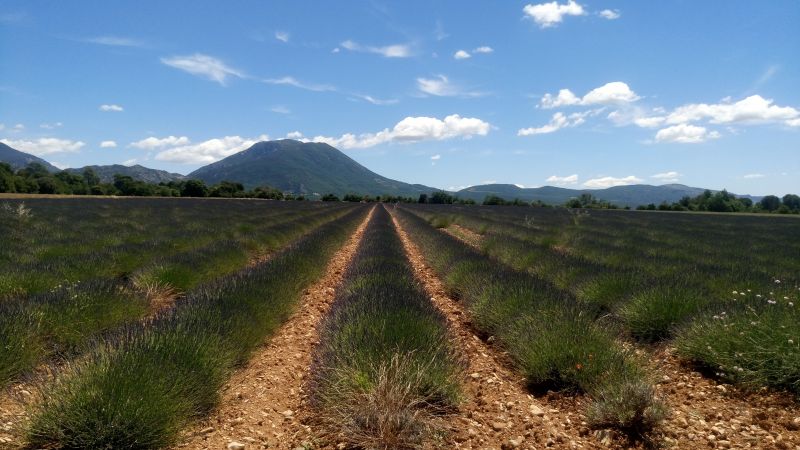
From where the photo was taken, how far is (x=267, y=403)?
148 inches

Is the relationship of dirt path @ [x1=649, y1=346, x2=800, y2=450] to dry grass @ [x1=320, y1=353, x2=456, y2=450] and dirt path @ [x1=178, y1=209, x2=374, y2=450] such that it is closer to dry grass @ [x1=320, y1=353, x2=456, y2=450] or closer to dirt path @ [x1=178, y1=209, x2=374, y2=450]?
dry grass @ [x1=320, y1=353, x2=456, y2=450]

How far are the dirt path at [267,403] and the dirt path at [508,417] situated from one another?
1166 millimetres

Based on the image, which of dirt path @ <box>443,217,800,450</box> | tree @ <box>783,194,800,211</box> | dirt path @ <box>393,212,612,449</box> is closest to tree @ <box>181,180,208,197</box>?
dirt path @ <box>393,212,612,449</box>

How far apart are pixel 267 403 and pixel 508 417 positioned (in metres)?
1.98

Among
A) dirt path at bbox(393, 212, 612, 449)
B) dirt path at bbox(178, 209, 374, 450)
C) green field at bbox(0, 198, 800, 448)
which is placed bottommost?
dirt path at bbox(178, 209, 374, 450)

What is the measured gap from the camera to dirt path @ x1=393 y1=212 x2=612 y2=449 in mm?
3104

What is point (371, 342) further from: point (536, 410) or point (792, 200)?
point (792, 200)

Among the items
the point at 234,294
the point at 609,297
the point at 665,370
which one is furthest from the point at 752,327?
the point at 234,294

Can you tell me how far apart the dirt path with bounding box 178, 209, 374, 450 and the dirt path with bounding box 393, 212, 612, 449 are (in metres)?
1.17

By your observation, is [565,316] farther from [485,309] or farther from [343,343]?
[343,343]

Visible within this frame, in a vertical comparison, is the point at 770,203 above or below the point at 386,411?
above

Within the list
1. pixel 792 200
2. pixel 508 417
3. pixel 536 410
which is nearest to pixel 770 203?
pixel 792 200

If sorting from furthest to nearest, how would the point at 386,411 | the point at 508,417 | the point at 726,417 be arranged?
the point at 508,417 < the point at 726,417 < the point at 386,411

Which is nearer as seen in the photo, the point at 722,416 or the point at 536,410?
the point at 722,416
